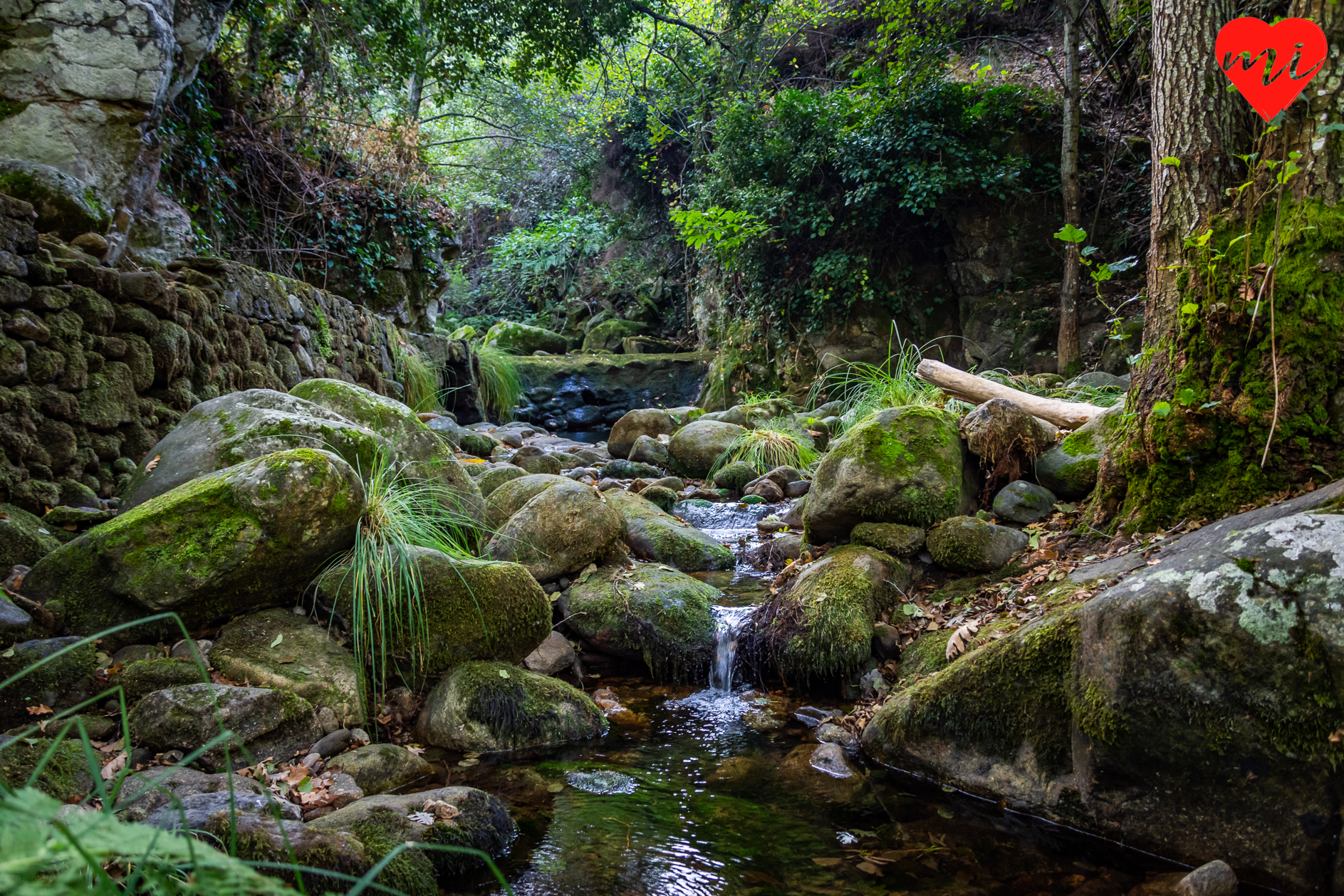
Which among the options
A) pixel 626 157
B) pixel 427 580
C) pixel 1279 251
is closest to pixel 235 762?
pixel 427 580

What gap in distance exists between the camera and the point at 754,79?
36.9ft

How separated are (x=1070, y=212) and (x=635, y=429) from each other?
578 cm

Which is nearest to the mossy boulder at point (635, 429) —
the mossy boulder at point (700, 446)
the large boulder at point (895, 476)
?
the mossy boulder at point (700, 446)

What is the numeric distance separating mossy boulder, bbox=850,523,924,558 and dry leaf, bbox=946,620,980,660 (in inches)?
36.2

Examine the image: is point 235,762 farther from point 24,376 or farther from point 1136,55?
point 1136,55

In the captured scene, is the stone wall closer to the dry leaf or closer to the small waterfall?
the small waterfall

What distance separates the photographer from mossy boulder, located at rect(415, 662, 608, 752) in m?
3.12

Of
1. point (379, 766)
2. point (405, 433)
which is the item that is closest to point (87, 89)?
point (405, 433)

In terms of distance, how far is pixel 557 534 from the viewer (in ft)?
14.9

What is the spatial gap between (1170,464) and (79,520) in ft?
16.1

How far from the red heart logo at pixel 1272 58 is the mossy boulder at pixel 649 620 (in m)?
3.39

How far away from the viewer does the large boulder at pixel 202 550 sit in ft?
9.62

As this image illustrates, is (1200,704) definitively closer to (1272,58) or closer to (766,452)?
(1272,58)

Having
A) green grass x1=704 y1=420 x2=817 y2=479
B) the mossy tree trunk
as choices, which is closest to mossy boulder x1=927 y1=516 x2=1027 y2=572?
the mossy tree trunk
